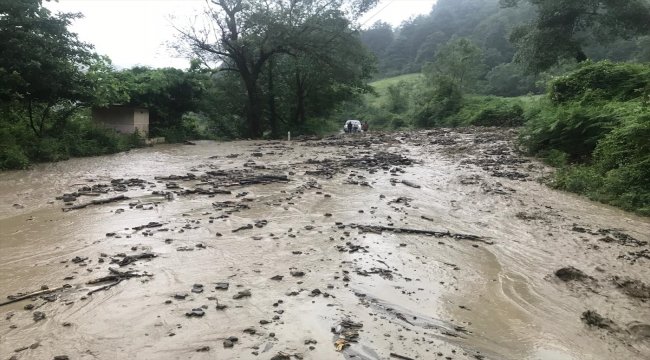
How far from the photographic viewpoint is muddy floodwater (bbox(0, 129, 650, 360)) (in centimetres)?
369

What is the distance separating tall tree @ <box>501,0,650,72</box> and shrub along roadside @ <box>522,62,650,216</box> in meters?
7.79

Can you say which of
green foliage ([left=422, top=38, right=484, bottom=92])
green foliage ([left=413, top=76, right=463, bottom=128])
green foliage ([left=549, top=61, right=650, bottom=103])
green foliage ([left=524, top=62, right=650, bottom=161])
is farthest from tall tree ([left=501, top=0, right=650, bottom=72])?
green foliage ([left=422, top=38, right=484, bottom=92])

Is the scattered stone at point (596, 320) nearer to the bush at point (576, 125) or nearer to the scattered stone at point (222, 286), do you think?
the scattered stone at point (222, 286)

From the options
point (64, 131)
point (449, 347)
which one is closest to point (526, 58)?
point (64, 131)

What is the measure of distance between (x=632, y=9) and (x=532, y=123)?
440 inches

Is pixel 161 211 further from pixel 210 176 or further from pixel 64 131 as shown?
pixel 64 131

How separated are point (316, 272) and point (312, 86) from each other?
25577 millimetres

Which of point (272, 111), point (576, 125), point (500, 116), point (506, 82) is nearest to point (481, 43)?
point (506, 82)

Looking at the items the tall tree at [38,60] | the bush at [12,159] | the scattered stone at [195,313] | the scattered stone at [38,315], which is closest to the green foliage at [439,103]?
the tall tree at [38,60]

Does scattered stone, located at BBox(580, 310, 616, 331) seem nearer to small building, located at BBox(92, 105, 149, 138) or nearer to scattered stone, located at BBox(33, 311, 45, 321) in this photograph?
scattered stone, located at BBox(33, 311, 45, 321)

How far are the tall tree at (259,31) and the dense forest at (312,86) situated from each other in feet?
0.23

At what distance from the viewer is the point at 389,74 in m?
79.1

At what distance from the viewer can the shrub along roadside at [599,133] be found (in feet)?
29.4

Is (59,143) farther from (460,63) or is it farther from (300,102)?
(460,63)
